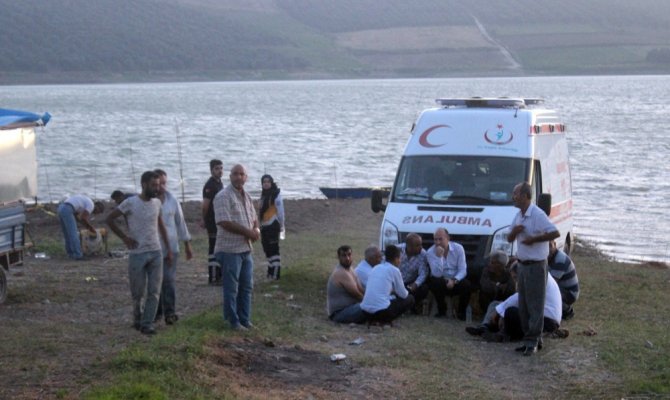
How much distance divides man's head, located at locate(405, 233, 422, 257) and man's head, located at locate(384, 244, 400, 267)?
2.30 ft

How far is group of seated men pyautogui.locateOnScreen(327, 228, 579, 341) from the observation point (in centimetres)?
1363

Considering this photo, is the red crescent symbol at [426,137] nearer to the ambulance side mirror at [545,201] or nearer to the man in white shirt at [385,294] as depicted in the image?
the ambulance side mirror at [545,201]

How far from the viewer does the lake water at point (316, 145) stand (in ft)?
127

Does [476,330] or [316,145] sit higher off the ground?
[316,145]

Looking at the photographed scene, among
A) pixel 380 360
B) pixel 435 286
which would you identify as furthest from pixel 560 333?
pixel 380 360

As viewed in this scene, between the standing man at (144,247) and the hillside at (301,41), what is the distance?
120300mm

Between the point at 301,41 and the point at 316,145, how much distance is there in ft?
287

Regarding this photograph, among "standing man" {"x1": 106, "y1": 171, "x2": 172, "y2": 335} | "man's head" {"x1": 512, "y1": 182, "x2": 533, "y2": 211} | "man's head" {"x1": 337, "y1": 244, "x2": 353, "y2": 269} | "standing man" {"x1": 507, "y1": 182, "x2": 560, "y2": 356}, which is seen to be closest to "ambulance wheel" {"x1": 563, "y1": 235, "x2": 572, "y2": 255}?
"man's head" {"x1": 337, "y1": 244, "x2": 353, "y2": 269}

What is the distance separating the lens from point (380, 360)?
12.0 m

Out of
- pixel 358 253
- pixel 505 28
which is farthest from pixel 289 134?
pixel 505 28

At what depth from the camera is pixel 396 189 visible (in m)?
16.7

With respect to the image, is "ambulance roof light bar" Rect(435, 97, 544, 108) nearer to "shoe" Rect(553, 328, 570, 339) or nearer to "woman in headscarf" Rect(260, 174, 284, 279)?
"woman in headscarf" Rect(260, 174, 284, 279)

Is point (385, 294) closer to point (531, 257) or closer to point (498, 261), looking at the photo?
point (498, 261)

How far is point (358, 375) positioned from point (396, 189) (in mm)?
5647
